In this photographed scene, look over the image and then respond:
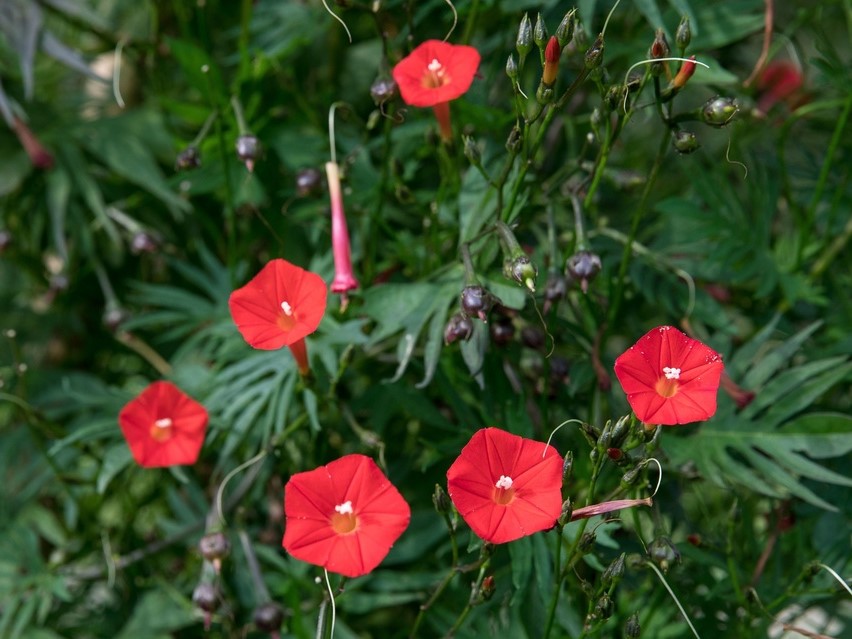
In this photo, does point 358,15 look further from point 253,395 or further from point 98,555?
point 98,555

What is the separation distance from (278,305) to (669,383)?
35 centimetres

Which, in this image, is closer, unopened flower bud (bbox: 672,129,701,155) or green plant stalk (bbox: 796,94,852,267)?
unopened flower bud (bbox: 672,129,701,155)

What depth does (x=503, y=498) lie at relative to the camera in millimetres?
800

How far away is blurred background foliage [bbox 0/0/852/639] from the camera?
1028mm

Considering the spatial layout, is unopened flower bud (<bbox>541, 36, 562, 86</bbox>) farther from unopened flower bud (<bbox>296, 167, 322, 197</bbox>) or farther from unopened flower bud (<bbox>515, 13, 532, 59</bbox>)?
Answer: unopened flower bud (<bbox>296, 167, 322, 197</bbox>)

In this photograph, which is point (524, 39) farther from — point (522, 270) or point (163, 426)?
point (163, 426)

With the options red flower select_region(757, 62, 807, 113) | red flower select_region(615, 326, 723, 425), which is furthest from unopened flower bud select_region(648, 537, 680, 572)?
red flower select_region(757, 62, 807, 113)

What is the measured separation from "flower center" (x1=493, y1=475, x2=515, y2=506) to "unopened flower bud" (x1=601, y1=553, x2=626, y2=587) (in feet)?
0.30

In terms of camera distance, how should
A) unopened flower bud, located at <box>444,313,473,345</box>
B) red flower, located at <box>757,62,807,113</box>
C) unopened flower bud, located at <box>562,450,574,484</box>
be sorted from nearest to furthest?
unopened flower bud, located at <box>562,450,574,484</box> < unopened flower bud, located at <box>444,313,473,345</box> < red flower, located at <box>757,62,807,113</box>

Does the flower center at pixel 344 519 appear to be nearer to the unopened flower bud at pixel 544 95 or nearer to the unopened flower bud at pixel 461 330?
the unopened flower bud at pixel 461 330

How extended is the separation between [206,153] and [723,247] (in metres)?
0.62

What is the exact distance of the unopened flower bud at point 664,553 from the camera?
2.83 feet

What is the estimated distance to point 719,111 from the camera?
817 millimetres

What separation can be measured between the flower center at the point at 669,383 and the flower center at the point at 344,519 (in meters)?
0.26
